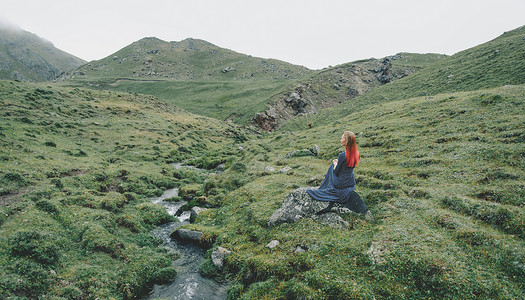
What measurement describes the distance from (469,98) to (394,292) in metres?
33.8

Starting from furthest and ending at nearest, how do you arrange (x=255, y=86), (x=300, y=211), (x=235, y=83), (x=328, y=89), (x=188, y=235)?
(x=235, y=83), (x=255, y=86), (x=328, y=89), (x=188, y=235), (x=300, y=211)

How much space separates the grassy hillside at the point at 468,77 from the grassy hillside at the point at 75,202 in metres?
52.3

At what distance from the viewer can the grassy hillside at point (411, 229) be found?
9.50m

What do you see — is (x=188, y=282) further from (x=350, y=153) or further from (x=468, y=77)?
(x=468, y=77)

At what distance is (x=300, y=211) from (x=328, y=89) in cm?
10467

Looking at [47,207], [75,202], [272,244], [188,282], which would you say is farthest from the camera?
[75,202]

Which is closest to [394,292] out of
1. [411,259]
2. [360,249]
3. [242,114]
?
[411,259]

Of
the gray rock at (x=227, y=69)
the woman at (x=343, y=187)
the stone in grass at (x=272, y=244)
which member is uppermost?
the gray rock at (x=227, y=69)

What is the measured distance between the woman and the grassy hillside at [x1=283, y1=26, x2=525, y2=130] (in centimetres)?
4444

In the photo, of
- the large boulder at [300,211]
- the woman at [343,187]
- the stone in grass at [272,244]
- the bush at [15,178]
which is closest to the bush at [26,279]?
the stone in grass at [272,244]

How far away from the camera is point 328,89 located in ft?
361

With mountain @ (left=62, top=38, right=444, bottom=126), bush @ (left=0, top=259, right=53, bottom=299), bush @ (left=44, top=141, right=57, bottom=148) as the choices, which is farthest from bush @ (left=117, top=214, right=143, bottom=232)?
mountain @ (left=62, top=38, right=444, bottom=126)

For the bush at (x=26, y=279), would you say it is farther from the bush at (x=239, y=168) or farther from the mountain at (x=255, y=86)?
the mountain at (x=255, y=86)

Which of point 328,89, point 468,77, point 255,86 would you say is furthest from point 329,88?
point 468,77
